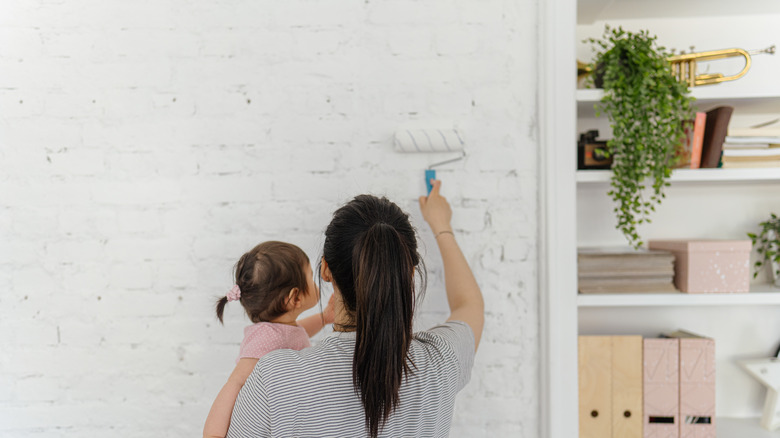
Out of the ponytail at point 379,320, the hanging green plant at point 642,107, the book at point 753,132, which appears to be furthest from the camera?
the book at point 753,132

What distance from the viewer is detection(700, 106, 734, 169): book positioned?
→ 4.95 feet

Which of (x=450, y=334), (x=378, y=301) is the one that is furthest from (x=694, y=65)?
(x=378, y=301)

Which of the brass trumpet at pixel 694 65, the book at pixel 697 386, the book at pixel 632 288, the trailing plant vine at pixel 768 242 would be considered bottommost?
the book at pixel 697 386

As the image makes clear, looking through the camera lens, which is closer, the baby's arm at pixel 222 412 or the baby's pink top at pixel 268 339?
the baby's arm at pixel 222 412

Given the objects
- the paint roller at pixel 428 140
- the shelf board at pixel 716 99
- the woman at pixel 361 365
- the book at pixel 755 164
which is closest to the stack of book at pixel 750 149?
the book at pixel 755 164

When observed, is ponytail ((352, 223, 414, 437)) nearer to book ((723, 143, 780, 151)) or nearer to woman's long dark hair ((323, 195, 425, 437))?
woman's long dark hair ((323, 195, 425, 437))

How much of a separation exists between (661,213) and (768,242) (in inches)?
13.4

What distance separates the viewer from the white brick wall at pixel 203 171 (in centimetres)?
160

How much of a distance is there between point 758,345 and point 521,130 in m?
1.13

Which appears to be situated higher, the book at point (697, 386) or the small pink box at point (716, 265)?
the small pink box at point (716, 265)

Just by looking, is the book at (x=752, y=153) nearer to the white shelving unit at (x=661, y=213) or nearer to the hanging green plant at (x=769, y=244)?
the white shelving unit at (x=661, y=213)

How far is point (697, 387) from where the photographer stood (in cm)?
154

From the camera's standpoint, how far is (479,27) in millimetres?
1588

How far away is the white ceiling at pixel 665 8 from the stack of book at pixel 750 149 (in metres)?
0.43
